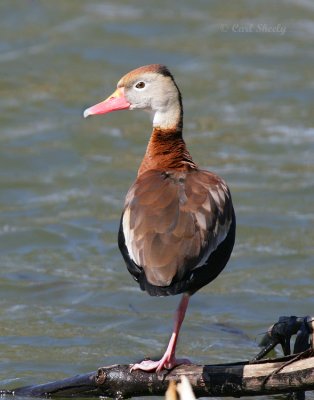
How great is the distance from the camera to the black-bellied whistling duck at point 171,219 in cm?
649

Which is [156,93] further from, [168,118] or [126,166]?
[126,166]

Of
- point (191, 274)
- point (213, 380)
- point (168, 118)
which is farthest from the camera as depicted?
point (168, 118)

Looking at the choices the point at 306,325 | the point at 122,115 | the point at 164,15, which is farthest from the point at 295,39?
the point at 306,325

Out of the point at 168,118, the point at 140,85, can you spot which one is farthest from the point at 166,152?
the point at 140,85

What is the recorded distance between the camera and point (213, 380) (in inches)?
247

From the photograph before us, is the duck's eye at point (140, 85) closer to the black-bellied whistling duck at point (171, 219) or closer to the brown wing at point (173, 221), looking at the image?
the black-bellied whistling duck at point (171, 219)

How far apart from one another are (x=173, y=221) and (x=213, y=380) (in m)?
1.07

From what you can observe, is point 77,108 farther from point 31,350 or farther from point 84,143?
point 31,350

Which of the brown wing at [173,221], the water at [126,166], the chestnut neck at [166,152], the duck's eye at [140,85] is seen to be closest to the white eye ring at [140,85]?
the duck's eye at [140,85]

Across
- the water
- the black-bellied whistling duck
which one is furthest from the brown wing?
the water

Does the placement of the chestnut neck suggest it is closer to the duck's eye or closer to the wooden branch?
the duck's eye

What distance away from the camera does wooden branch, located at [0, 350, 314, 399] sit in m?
6.12

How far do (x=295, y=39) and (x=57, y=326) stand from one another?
9.15 meters

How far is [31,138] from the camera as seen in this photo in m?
15.2
